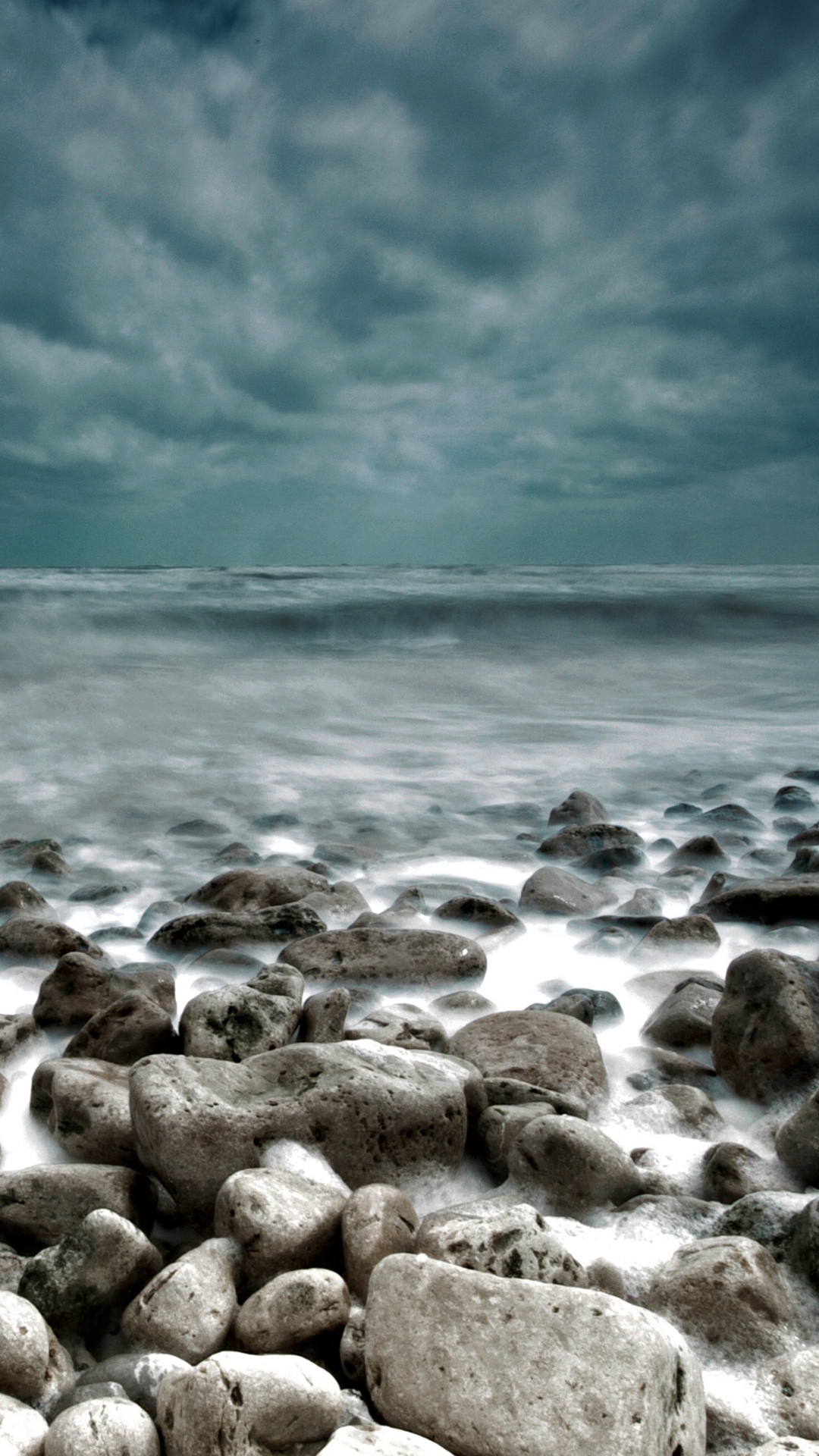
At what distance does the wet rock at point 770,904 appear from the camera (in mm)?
3303

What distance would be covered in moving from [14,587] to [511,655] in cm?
1143

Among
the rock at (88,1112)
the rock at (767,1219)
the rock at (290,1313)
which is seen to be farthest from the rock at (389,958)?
the rock at (290,1313)

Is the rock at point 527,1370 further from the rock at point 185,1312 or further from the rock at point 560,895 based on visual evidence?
the rock at point 560,895

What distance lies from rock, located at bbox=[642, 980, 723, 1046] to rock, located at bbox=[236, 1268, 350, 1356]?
1.33m

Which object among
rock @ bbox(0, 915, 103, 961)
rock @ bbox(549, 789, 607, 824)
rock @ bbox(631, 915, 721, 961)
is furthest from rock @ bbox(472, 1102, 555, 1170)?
rock @ bbox(549, 789, 607, 824)

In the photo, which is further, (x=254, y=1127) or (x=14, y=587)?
(x=14, y=587)

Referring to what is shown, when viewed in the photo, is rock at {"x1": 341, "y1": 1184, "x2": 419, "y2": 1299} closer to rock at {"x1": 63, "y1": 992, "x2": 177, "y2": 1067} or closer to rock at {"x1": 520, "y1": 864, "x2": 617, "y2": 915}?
rock at {"x1": 63, "y1": 992, "x2": 177, "y2": 1067}

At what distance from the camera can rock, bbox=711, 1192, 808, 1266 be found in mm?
1589

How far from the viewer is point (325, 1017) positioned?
2295mm

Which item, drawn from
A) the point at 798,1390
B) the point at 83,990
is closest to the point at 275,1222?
the point at 798,1390

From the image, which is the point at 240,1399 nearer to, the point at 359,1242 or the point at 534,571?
the point at 359,1242

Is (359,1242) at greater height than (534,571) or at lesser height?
→ lesser

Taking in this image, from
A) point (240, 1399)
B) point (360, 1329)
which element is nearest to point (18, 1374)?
point (240, 1399)

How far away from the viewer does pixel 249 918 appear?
318 cm
